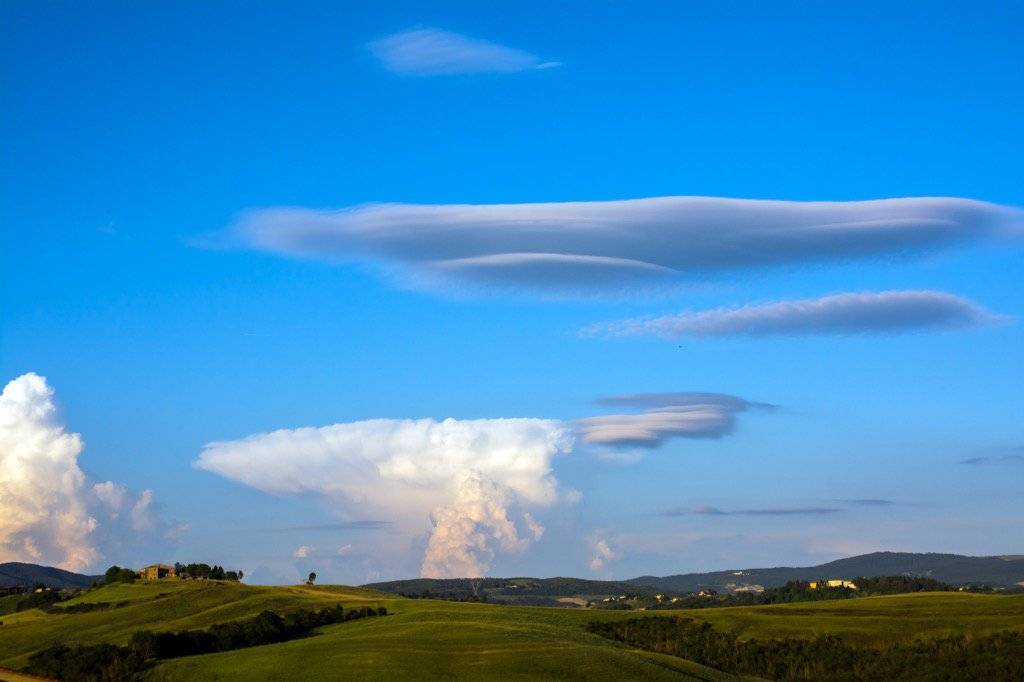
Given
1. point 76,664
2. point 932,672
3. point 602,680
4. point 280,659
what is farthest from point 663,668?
point 76,664

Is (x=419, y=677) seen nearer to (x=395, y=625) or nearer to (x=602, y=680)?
(x=602, y=680)

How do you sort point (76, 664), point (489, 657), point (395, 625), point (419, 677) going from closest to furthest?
point (419, 677)
point (489, 657)
point (76, 664)
point (395, 625)

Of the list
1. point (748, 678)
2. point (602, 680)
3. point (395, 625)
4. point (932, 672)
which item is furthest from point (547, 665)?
point (932, 672)

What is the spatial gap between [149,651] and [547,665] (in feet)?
204

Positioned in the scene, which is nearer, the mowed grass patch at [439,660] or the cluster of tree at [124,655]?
the mowed grass patch at [439,660]

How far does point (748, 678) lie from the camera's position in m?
173

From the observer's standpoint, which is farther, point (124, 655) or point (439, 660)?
point (124, 655)

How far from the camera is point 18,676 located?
159 meters

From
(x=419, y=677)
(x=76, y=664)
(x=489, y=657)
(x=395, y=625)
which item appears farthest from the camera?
(x=395, y=625)

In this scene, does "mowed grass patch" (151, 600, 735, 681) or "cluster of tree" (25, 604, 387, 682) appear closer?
"mowed grass patch" (151, 600, 735, 681)

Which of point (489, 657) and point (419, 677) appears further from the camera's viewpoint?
point (489, 657)

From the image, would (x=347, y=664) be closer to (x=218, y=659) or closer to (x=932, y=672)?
(x=218, y=659)

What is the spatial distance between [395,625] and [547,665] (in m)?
52.0

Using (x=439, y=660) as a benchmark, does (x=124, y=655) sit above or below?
above
